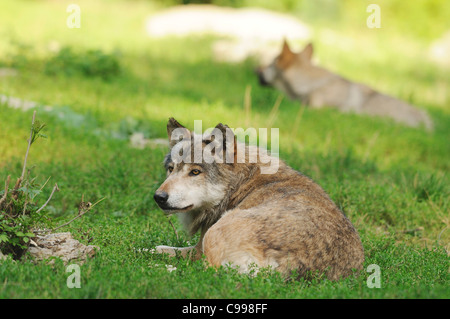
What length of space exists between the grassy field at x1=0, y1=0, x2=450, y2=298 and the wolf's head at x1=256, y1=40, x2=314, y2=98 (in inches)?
16.1

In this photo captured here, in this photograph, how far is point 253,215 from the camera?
4910 millimetres

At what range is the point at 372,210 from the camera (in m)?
7.18

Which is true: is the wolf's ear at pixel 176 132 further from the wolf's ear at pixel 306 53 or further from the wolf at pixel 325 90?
the wolf's ear at pixel 306 53

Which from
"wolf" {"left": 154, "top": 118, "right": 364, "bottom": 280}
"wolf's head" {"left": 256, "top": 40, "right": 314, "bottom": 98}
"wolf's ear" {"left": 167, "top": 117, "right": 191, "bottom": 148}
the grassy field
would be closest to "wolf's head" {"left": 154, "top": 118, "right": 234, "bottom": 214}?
"wolf" {"left": 154, "top": 118, "right": 364, "bottom": 280}

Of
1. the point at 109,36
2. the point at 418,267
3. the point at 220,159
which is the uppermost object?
the point at 109,36

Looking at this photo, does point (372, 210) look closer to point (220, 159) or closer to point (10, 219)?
point (220, 159)

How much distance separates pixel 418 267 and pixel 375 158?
4.21 metres

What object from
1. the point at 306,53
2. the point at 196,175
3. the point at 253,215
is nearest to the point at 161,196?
the point at 196,175

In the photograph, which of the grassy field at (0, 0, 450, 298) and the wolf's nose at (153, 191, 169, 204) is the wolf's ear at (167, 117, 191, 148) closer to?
the wolf's nose at (153, 191, 169, 204)

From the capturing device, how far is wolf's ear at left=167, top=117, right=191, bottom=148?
5812 millimetres

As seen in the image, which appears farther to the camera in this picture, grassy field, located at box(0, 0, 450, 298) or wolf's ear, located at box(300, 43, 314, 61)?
wolf's ear, located at box(300, 43, 314, 61)

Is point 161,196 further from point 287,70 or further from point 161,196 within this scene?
point 287,70
